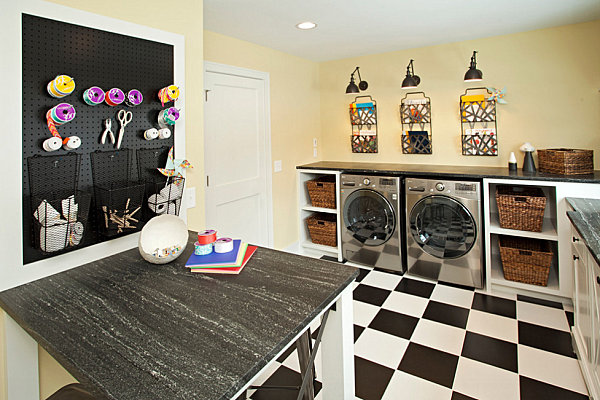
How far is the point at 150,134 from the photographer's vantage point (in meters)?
1.77

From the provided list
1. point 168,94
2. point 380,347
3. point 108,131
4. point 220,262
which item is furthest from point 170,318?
point 380,347

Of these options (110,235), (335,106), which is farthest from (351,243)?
(110,235)

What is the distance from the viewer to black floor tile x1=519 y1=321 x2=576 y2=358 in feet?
7.07

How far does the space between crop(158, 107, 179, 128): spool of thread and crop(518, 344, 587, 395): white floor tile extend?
2384mm

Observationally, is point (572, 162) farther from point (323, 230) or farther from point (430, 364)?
point (323, 230)

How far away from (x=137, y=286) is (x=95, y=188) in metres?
0.57

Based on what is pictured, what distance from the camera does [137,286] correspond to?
1293mm

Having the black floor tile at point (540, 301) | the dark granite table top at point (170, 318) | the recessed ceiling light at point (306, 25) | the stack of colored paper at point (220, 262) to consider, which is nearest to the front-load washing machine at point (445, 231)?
the black floor tile at point (540, 301)

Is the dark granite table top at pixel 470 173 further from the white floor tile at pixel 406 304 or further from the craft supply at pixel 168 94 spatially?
the craft supply at pixel 168 94

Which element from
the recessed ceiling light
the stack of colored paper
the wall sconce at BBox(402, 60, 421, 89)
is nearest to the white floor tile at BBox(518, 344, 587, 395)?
the stack of colored paper

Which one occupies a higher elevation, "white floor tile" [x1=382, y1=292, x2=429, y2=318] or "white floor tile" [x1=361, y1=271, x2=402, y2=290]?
"white floor tile" [x1=361, y1=271, x2=402, y2=290]

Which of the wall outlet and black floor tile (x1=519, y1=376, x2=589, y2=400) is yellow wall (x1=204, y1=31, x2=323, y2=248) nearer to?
the wall outlet

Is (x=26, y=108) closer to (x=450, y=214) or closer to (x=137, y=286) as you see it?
(x=137, y=286)

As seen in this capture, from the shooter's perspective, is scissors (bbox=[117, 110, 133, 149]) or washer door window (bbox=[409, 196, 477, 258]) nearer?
scissors (bbox=[117, 110, 133, 149])
